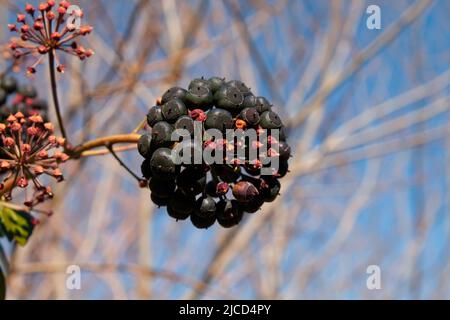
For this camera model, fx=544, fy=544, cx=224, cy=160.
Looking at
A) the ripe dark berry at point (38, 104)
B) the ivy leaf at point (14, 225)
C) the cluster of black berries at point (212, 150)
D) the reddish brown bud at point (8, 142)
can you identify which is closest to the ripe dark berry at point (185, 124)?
the cluster of black berries at point (212, 150)

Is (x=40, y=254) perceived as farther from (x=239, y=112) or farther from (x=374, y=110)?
(x=239, y=112)

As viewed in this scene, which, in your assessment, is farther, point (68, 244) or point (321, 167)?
point (68, 244)

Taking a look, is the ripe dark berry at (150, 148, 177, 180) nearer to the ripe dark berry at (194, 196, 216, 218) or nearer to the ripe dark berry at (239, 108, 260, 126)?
the ripe dark berry at (194, 196, 216, 218)

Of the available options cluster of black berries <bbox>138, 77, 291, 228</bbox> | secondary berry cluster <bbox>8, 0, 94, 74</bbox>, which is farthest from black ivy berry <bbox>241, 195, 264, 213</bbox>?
secondary berry cluster <bbox>8, 0, 94, 74</bbox>

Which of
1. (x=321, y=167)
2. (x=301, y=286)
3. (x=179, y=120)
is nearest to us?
(x=179, y=120)

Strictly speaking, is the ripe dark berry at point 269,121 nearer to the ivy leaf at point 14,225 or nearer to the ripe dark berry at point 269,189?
Result: the ripe dark berry at point 269,189
